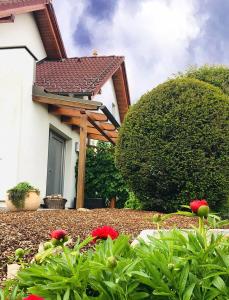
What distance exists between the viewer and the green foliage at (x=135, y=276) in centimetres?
227

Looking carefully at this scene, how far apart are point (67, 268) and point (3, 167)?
Result: 10.3 meters

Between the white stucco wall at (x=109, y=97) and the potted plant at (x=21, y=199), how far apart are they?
893 centimetres

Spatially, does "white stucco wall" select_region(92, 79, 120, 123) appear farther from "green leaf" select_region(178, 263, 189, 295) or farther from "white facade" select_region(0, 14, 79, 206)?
"green leaf" select_region(178, 263, 189, 295)

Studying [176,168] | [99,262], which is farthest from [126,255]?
[176,168]

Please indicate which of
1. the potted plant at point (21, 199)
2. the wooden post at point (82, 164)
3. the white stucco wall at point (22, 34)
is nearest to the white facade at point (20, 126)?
the potted plant at point (21, 199)

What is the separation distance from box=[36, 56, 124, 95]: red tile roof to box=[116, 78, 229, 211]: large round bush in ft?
16.2

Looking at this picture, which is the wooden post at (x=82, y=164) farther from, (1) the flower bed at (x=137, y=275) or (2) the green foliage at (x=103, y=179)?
(1) the flower bed at (x=137, y=275)

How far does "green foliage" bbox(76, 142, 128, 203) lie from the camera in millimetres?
16531

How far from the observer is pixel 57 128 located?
1532 centimetres

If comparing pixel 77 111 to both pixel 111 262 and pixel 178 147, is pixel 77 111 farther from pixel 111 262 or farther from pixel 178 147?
pixel 111 262

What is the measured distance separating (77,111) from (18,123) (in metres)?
2.18

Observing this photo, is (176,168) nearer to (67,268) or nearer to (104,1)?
(104,1)

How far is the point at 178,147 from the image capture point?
10281mm

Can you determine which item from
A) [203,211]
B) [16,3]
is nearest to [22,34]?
[16,3]
